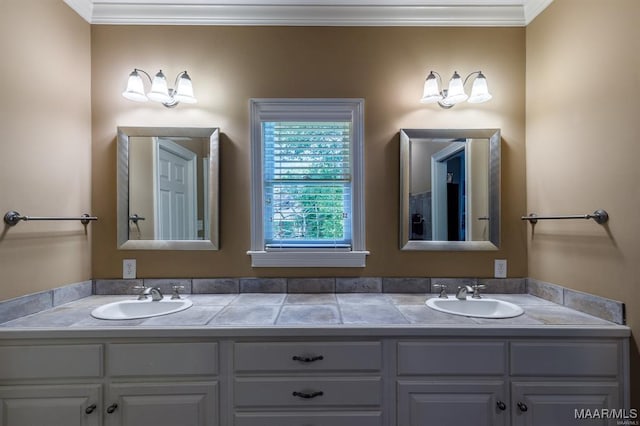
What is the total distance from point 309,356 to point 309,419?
0.28 meters

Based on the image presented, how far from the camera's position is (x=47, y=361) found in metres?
1.34

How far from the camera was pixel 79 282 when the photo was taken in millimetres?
1857

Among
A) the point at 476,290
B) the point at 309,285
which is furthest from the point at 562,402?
the point at 309,285

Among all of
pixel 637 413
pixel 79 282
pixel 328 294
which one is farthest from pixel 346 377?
pixel 79 282

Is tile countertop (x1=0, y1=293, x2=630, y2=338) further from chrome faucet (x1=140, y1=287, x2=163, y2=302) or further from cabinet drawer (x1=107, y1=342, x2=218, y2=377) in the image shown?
chrome faucet (x1=140, y1=287, x2=163, y2=302)

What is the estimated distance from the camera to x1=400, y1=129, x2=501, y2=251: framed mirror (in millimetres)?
1938

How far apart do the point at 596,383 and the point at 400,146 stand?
152 centimetres

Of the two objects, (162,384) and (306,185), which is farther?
(306,185)

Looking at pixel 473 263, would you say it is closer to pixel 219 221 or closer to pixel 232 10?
pixel 219 221

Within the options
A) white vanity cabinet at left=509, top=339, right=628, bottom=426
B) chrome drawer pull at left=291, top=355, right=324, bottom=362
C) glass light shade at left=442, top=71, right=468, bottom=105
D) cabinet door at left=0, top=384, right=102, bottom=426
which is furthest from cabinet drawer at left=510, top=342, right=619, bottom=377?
cabinet door at left=0, top=384, right=102, bottom=426

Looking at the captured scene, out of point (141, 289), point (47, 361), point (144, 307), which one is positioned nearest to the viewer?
point (47, 361)

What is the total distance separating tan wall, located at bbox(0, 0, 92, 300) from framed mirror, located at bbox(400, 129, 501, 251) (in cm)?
201

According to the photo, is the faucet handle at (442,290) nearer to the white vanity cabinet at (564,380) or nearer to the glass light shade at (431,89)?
the white vanity cabinet at (564,380)

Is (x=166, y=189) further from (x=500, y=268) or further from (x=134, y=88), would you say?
(x=500, y=268)
